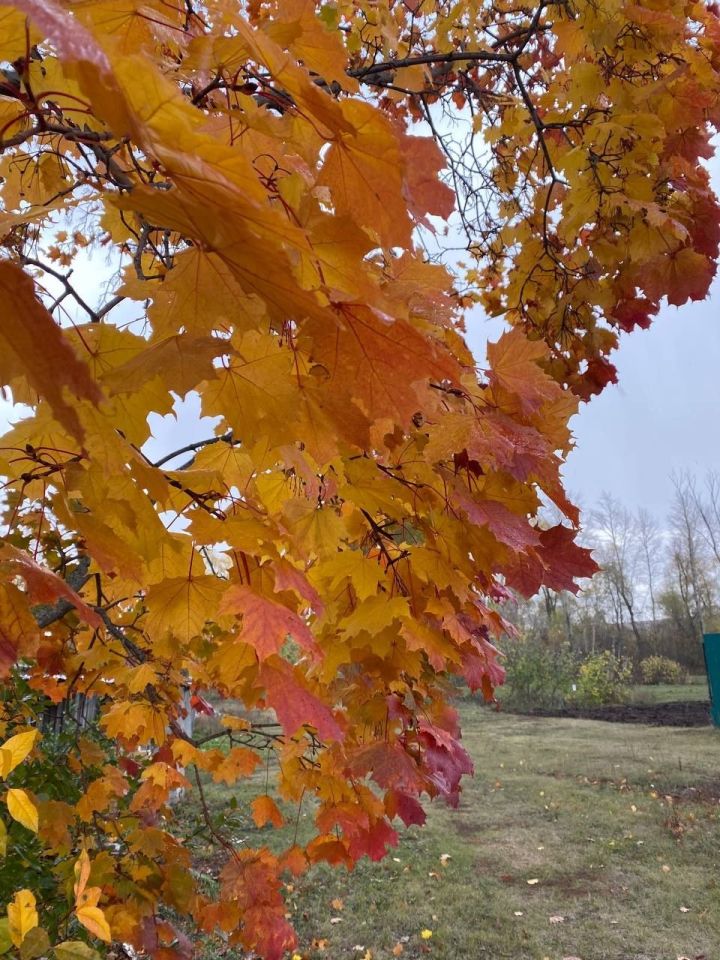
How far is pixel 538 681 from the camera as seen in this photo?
14625 mm

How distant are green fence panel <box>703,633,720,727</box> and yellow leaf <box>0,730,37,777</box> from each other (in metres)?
11.2

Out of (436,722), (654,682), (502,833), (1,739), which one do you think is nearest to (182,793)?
(502,833)

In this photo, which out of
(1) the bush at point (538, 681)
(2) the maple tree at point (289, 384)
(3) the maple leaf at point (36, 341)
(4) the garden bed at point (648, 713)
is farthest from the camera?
(1) the bush at point (538, 681)

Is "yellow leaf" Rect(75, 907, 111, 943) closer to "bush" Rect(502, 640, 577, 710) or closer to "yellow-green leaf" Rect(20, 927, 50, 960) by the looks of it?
"yellow-green leaf" Rect(20, 927, 50, 960)

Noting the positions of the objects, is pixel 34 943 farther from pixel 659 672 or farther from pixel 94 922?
pixel 659 672

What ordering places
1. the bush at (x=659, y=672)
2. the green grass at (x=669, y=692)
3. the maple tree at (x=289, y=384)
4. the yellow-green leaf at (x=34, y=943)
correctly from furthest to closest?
1. the bush at (x=659, y=672)
2. the green grass at (x=669, y=692)
3. the yellow-green leaf at (x=34, y=943)
4. the maple tree at (x=289, y=384)

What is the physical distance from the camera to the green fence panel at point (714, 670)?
1026 centimetres

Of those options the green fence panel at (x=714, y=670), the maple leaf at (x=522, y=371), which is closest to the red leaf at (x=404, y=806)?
the maple leaf at (x=522, y=371)

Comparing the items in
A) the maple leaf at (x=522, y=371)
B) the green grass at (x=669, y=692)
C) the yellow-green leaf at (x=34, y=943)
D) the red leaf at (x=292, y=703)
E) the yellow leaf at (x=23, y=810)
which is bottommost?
the green grass at (x=669, y=692)

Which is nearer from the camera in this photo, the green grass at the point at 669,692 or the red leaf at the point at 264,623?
the red leaf at the point at 264,623

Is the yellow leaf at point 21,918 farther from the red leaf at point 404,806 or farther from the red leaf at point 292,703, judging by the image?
the red leaf at point 404,806

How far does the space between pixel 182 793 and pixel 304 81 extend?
8453 mm

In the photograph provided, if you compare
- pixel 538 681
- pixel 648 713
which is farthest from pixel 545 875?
pixel 538 681

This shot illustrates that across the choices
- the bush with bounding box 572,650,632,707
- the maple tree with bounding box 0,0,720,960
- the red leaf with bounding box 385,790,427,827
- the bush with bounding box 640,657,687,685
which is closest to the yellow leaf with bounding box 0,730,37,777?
the maple tree with bounding box 0,0,720,960
